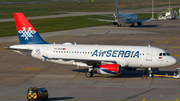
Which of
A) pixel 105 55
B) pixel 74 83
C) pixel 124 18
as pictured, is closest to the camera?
pixel 74 83

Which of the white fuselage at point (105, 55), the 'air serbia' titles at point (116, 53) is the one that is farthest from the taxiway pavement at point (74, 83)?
the 'air serbia' titles at point (116, 53)

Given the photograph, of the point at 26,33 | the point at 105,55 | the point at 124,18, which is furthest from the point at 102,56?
the point at 124,18

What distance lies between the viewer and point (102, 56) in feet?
134

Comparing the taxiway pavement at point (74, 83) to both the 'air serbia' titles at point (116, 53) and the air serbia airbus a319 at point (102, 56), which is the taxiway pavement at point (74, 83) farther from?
the 'air serbia' titles at point (116, 53)

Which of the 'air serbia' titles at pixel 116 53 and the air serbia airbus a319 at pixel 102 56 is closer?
the air serbia airbus a319 at pixel 102 56

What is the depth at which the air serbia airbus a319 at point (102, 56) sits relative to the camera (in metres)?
39.6

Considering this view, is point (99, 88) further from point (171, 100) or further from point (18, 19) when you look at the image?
point (18, 19)

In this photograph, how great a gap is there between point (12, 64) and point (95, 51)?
16.0 m

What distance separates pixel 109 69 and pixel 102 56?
101 inches

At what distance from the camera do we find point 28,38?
44.1 m

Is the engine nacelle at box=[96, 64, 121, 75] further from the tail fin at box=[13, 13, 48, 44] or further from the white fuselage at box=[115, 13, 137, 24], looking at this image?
the white fuselage at box=[115, 13, 137, 24]

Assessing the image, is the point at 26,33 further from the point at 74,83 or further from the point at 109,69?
the point at 109,69

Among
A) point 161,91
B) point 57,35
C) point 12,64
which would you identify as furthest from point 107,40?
point 161,91

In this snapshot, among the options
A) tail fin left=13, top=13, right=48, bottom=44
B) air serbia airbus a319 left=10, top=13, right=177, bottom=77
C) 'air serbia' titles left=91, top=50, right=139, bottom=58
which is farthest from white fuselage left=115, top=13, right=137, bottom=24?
'air serbia' titles left=91, top=50, right=139, bottom=58
